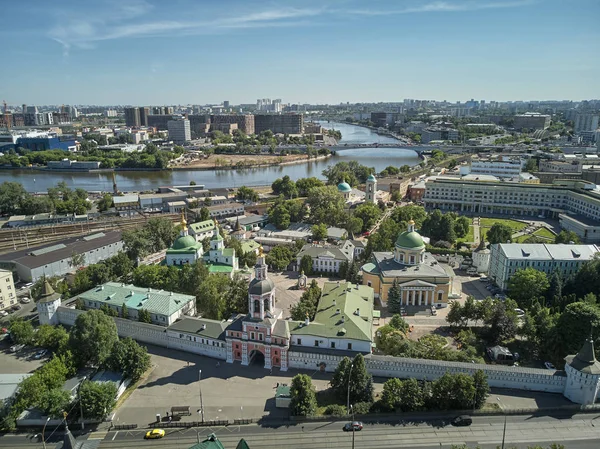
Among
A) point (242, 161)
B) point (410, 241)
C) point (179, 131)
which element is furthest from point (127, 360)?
point (179, 131)

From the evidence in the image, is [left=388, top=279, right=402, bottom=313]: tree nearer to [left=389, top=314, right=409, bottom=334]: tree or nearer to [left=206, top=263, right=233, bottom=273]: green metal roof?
[left=389, top=314, right=409, bottom=334]: tree

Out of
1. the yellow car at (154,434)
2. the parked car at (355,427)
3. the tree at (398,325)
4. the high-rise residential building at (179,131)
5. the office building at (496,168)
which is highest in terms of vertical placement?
the high-rise residential building at (179,131)

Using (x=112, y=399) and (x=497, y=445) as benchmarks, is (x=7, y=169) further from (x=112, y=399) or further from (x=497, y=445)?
(x=497, y=445)

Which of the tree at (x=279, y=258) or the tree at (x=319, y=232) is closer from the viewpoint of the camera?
the tree at (x=279, y=258)

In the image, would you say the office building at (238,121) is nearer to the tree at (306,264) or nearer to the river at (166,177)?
the river at (166,177)

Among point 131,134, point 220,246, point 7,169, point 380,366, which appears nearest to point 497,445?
point 380,366

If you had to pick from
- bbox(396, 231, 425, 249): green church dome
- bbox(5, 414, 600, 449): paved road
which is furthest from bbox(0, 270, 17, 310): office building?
bbox(396, 231, 425, 249): green church dome

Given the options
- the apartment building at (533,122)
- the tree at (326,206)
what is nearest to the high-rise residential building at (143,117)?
the apartment building at (533,122)
